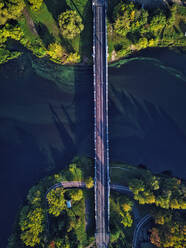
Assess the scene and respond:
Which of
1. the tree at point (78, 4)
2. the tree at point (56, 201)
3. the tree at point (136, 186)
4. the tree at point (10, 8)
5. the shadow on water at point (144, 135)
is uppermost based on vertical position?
the tree at point (78, 4)

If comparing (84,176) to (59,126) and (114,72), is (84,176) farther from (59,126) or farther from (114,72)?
(114,72)

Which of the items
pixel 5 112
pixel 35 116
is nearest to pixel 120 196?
pixel 35 116

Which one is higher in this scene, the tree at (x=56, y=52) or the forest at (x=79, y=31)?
the forest at (x=79, y=31)

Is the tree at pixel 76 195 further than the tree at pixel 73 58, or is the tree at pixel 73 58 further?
the tree at pixel 73 58

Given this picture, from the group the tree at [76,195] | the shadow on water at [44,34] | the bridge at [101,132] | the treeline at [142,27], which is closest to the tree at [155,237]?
the bridge at [101,132]

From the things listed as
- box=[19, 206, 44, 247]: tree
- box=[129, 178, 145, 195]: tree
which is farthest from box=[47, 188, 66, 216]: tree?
box=[129, 178, 145, 195]: tree

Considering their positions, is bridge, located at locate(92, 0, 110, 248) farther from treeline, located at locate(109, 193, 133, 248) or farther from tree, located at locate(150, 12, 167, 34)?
tree, located at locate(150, 12, 167, 34)

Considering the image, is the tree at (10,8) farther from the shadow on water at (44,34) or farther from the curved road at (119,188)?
the curved road at (119,188)
